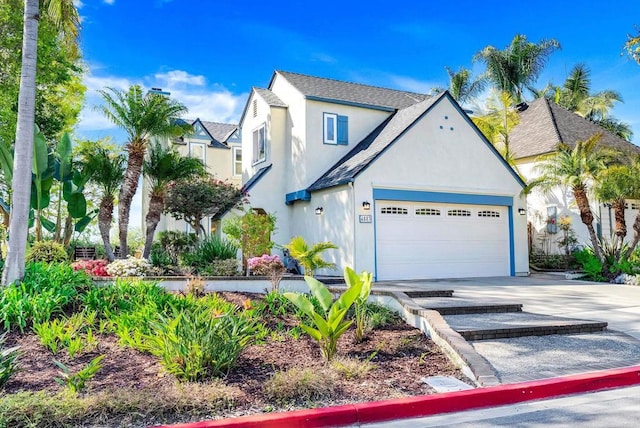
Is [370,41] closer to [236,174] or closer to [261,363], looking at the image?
[236,174]

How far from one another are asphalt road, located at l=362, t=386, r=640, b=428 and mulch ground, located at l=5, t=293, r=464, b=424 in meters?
0.49

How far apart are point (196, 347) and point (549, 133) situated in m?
21.5

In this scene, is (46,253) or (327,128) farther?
(327,128)

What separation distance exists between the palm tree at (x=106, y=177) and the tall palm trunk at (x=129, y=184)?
336 mm

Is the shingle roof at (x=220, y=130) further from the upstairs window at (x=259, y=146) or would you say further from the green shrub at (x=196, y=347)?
the green shrub at (x=196, y=347)

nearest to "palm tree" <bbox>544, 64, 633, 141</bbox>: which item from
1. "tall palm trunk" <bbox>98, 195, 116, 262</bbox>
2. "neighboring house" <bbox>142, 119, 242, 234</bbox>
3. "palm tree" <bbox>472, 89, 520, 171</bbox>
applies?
"palm tree" <bbox>472, 89, 520, 171</bbox>

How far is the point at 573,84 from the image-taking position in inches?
1428

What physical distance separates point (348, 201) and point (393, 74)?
12.8m

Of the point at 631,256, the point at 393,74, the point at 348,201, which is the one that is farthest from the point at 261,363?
the point at 393,74

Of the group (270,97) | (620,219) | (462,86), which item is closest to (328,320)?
(620,219)

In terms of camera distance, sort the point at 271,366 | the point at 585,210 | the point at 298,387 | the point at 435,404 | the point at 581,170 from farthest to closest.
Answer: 1. the point at 585,210
2. the point at 581,170
3. the point at 271,366
4. the point at 298,387
5. the point at 435,404

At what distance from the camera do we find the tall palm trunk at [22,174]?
25.2 feet

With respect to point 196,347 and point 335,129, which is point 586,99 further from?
point 196,347

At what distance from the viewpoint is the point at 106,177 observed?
1395cm
